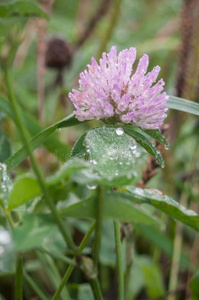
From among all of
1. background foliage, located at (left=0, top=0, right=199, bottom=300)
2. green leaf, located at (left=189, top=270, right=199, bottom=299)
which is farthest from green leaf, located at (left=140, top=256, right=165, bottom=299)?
green leaf, located at (left=189, top=270, right=199, bottom=299)

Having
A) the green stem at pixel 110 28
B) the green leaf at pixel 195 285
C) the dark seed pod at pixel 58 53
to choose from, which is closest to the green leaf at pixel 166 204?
the green leaf at pixel 195 285

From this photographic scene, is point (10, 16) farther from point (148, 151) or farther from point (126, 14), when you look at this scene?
point (126, 14)

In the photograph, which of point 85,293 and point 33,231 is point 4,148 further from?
point 33,231

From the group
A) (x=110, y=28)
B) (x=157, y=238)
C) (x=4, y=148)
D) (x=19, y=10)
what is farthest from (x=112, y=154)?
(x=110, y=28)

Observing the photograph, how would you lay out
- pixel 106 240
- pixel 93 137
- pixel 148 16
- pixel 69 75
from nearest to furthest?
pixel 93 137, pixel 106 240, pixel 69 75, pixel 148 16

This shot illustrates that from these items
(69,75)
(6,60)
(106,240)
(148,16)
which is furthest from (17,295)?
(148,16)

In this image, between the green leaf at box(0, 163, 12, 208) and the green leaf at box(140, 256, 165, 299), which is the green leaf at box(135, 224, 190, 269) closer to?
the green leaf at box(140, 256, 165, 299)

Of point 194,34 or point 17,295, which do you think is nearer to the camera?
point 17,295
